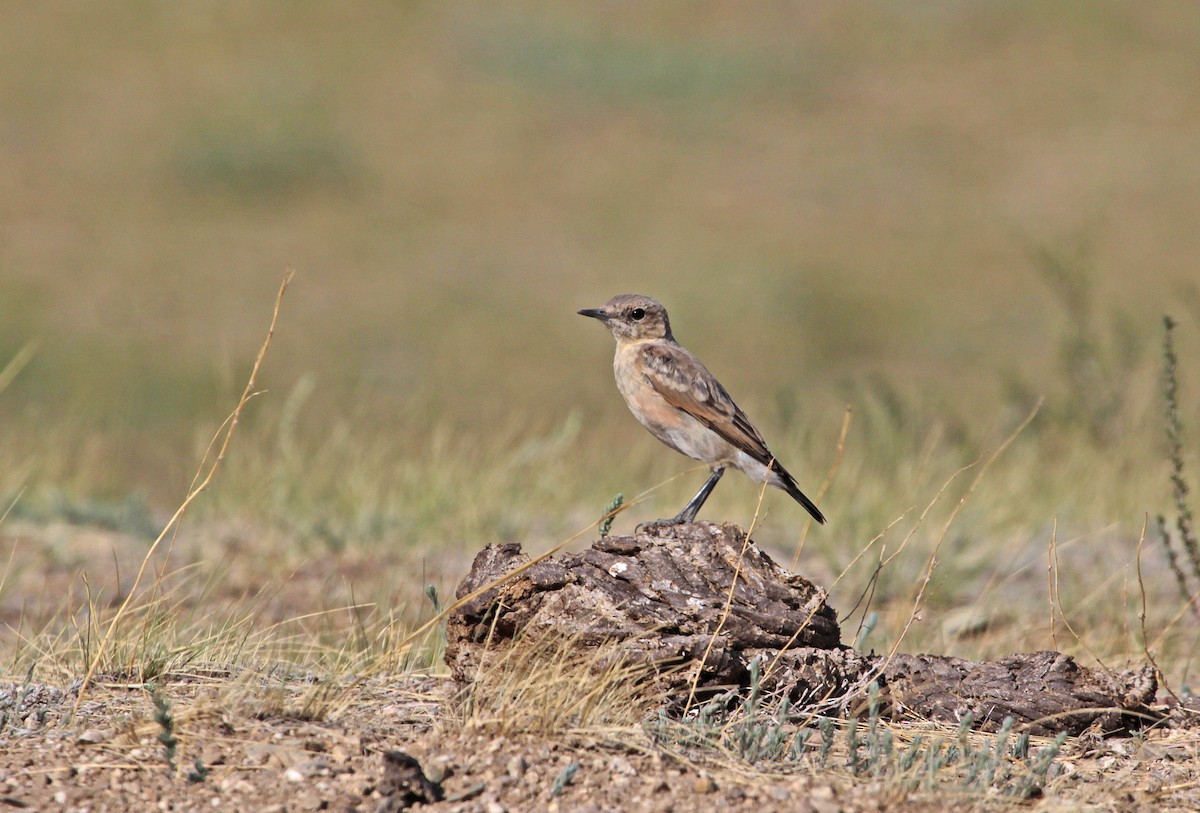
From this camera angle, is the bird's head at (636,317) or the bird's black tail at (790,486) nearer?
the bird's black tail at (790,486)

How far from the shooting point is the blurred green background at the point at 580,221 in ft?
40.8

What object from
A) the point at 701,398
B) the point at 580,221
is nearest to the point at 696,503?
the point at 701,398

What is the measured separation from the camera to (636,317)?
24.5 feet

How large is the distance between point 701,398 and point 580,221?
15.1 meters

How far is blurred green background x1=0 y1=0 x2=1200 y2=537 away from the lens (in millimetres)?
12445

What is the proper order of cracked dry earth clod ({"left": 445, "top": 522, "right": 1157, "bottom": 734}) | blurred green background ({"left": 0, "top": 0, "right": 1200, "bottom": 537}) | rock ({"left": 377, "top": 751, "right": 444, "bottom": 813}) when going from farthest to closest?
1. blurred green background ({"left": 0, "top": 0, "right": 1200, "bottom": 537})
2. cracked dry earth clod ({"left": 445, "top": 522, "right": 1157, "bottom": 734})
3. rock ({"left": 377, "top": 751, "right": 444, "bottom": 813})

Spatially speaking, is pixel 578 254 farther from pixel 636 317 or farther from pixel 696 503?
pixel 696 503

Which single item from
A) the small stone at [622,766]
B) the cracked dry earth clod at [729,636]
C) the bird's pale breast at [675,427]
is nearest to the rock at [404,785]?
the small stone at [622,766]

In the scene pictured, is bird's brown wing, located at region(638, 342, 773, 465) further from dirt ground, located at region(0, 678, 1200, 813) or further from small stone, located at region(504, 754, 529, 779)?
small stone, located at region(504, 754, 529, 779)

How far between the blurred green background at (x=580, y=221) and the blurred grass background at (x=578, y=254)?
0.24ft

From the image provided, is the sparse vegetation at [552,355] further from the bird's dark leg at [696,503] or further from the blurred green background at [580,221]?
the bird's dark leg at [696,503]

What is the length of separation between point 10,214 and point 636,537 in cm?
1795

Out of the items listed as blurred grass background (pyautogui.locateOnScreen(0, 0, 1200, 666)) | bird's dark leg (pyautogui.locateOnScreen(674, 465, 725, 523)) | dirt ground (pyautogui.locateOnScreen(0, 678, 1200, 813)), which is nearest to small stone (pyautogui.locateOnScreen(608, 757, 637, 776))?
dirt ground (pyautogui.locateOnScreen(0, 678, 1200, 813))

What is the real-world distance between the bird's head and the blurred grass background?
4.86 feet
